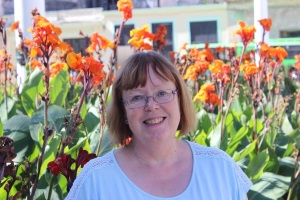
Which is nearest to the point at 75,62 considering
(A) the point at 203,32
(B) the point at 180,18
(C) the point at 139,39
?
(C) the point at 139,39

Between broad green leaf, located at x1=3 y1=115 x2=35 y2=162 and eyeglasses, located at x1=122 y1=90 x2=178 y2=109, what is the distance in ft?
3.32

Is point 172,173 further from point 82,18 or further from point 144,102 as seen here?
point 82,18

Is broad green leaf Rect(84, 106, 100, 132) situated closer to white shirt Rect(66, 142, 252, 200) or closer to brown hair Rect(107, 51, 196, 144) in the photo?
brown hair Rect(107, 51, 196, 144)

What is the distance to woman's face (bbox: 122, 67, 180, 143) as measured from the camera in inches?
64.4

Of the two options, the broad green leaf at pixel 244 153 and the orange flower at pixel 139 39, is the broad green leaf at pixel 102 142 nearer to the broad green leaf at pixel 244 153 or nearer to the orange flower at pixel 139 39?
the broad green leaf at pixel 244 153

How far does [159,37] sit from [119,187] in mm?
2583

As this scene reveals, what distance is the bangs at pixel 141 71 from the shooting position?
166cm

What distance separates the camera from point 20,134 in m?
2.65

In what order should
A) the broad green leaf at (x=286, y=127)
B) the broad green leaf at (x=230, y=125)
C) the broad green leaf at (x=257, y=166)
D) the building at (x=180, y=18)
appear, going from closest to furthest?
the broad green leaf at (x=257, y=166), the broad green leaf at (x=230, y=125), the broad green leaf at (x=286, y=127), the building at (x=180, y=18)

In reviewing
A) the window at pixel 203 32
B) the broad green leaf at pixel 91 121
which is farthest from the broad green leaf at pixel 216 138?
the window at pixel 203 32

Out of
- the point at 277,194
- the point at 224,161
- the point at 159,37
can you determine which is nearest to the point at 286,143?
the point at 277,194

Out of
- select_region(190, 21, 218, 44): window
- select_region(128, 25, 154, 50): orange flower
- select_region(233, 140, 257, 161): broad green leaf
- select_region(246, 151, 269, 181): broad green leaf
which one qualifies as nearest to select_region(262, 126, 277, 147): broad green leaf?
select_region(233, 140, 257, 161): broad green leaf

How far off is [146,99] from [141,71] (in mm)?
81

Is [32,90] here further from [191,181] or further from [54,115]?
[191,181]
